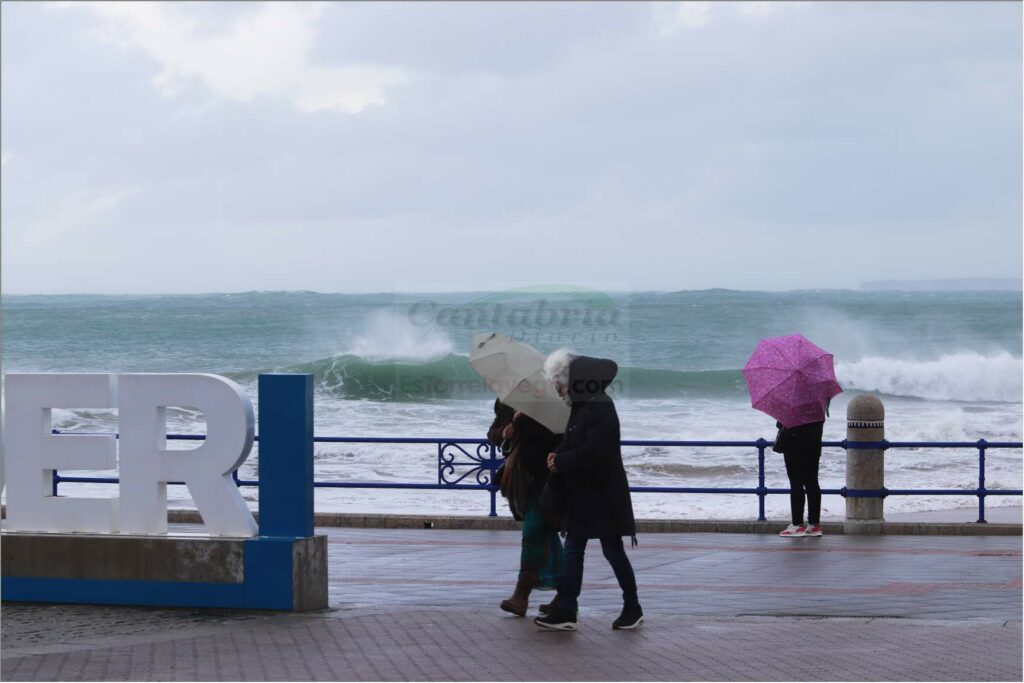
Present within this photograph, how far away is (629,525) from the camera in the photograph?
9.73 metres

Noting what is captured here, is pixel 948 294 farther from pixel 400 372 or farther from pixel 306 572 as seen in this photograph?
pixel 306 572

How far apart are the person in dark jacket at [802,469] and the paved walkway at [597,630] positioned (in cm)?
172

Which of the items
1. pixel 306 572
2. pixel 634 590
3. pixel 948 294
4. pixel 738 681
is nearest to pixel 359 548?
pixel 306 572

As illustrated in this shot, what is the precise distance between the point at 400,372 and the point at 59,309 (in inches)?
2273

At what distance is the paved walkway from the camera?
822 cm

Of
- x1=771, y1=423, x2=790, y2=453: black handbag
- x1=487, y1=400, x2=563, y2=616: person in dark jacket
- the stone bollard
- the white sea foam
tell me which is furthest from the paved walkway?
the white sea foam

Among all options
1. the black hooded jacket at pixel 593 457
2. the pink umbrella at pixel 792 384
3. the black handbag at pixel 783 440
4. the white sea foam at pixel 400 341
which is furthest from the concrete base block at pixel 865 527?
the white sea foam at pixel 400 341

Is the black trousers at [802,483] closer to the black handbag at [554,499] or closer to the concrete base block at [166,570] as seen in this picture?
the black handbag at [554,499]

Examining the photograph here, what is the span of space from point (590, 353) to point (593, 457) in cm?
2902

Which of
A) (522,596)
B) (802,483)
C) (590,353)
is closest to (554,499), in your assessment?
(522,596)

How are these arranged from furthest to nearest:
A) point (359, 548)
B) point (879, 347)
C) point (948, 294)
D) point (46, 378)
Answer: point (948, 294) < point (879, 347) < point (359, 548) < point (46, 378)

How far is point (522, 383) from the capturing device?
33.1 ft

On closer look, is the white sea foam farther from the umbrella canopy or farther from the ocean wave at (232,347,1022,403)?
the umbrella canopy

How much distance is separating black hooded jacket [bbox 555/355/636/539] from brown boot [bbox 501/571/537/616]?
67 cm
